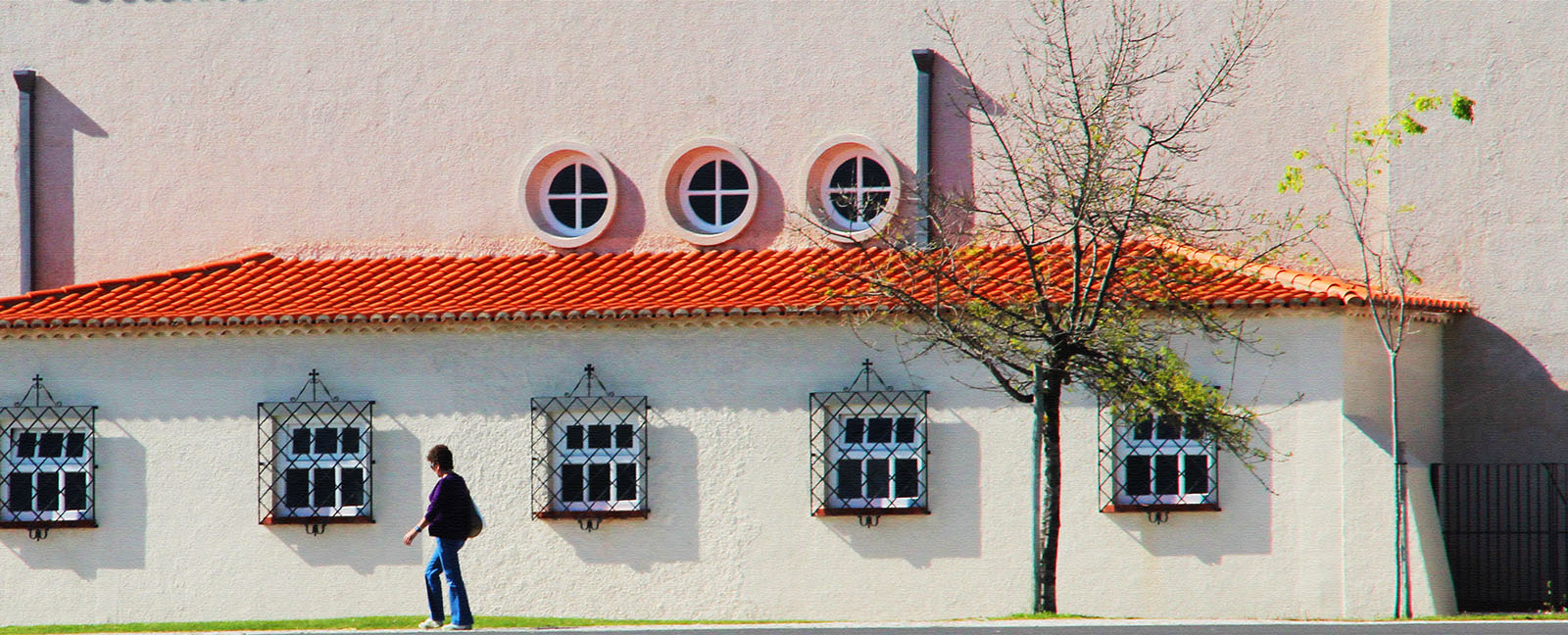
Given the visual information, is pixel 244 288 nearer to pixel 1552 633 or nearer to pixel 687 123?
pixel 687 123

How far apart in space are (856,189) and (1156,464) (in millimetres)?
4771

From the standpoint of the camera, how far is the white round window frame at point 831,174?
65.5 ft

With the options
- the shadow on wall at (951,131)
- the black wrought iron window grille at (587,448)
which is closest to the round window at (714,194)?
the shadow on wall at (951,131)

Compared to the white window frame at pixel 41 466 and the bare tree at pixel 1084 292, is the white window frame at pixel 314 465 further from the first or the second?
the bare tree at pixel 1084 292

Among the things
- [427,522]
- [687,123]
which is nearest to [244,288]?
[687,123]

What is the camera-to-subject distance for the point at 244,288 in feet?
65.0

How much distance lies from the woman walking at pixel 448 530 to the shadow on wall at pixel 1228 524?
6383mm

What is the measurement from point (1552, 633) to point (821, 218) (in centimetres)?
936

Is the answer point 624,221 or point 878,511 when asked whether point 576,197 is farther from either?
point 878,511

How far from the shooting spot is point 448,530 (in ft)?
47.0

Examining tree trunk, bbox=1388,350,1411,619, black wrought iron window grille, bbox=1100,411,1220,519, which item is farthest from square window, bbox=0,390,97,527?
tree trunk, bbox=1388,350,1411,619

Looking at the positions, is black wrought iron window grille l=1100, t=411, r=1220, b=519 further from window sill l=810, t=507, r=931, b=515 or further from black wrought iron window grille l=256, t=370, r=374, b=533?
black wrought iron window grille l=256, t=370, r=374, b=533

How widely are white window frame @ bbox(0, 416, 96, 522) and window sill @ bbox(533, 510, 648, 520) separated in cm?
468

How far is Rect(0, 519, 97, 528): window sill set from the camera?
740 inches
